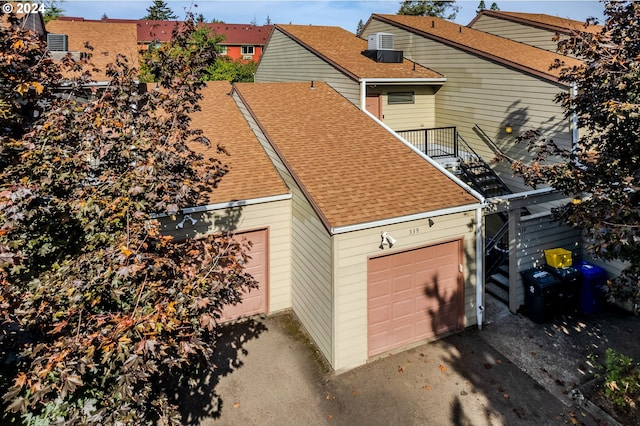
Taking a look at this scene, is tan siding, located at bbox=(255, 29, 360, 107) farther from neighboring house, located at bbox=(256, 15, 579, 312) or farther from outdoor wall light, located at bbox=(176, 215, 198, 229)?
outdoor wall light, located at bbox=(176, 215, 198, 229)

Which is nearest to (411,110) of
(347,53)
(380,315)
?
(347,53)

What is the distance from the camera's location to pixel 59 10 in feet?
141

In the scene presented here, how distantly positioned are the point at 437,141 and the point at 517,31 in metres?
6.21

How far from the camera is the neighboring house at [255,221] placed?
9.64 m

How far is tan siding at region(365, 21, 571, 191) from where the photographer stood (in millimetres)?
11391

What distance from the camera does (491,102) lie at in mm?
13000

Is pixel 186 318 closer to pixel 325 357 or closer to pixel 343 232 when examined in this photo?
pixel 343 232

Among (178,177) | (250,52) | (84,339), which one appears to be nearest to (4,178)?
(178,177)

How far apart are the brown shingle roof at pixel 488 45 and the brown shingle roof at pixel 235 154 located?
25.0 feet

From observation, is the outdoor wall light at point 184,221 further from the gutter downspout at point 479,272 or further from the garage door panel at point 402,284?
the gutter downspout at point 479,272

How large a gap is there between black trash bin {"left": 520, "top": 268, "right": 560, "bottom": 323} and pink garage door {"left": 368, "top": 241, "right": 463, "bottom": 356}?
1.87 m

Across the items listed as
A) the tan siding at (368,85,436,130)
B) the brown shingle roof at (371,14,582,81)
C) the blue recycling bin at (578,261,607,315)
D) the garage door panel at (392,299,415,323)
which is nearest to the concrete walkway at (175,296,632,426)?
the garage door panel at (392,299,415,323)

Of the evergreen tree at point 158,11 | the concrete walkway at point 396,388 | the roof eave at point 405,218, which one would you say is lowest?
the concrete walkway at point 396,388

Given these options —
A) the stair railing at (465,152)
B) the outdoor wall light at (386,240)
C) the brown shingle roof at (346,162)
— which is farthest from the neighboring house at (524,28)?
the outdoor wall light at (386,240)
